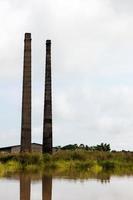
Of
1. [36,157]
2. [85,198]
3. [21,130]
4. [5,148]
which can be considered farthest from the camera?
[5,148]

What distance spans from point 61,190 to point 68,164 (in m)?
12.2

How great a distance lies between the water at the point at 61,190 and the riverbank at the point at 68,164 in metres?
6.26

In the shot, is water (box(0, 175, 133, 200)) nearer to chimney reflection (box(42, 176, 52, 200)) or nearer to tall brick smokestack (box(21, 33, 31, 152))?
chimney reflection (box(42, 176, 52, 200))

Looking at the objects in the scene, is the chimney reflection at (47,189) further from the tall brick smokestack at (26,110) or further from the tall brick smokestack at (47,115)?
the tall brick smokestack at (47,115)

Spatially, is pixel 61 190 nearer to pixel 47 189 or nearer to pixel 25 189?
pixel 47 189

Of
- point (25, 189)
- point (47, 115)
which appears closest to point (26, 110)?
point (47, 115)

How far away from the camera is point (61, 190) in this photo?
16.7 meters

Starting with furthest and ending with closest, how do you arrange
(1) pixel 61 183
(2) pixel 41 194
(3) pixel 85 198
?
(1) pixel 61 183, (2) pixel 41 194, (3) pixel 85 198

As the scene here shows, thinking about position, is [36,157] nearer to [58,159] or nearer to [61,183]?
[58,159]

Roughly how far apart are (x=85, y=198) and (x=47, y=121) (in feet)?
84.5

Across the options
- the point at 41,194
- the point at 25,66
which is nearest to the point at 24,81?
the point at 25,66

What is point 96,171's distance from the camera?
2683 centimetres

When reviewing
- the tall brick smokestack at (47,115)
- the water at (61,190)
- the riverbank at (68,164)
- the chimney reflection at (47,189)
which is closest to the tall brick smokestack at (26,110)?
the tall brick smokestack at (47,115)

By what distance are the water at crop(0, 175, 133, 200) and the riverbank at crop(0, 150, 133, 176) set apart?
20.5 ft
